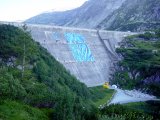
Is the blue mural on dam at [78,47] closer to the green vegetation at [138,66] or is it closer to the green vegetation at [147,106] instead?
the green vegetation at [138,66]

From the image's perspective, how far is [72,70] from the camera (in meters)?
68.2

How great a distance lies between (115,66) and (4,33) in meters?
32.7

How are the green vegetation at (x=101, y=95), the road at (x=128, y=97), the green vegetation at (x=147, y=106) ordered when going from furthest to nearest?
the road at (x=128, y=97)
the green vegetation at (x=101, y=95)
the green vegetation at (x=147, y=106)

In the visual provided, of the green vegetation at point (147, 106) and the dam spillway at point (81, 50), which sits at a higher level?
the dam spillway at point (81, 50)

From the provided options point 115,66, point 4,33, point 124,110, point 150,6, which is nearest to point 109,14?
point 150,6

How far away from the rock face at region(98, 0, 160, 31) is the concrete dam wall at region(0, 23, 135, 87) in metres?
50.4

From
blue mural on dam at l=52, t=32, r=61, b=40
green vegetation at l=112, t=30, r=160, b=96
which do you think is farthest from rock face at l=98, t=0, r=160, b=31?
blue mural on dam at l=52, t=32, r=61, b=40

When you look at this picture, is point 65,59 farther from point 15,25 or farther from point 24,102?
point 24,102

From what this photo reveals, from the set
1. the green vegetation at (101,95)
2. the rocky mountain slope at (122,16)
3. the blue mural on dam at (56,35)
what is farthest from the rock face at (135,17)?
the green vegetation at (101,95)

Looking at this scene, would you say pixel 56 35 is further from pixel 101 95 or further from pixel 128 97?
pixel 128 97

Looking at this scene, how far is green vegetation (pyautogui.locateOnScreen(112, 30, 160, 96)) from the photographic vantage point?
7612 cm

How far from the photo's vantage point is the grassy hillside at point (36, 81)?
34.4m

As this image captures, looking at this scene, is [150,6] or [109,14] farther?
[109,14]

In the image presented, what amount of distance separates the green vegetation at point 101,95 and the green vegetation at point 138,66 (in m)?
7.88
